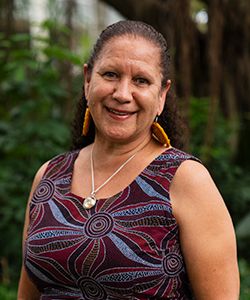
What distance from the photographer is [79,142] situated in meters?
2.68

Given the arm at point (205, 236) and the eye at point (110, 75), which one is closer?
the arm at point (205, 236)

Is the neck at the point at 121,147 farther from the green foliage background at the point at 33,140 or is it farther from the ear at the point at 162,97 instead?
the green foliage background at the point at 33,140

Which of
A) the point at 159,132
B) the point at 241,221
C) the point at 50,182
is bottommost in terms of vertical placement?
the point at 241,221

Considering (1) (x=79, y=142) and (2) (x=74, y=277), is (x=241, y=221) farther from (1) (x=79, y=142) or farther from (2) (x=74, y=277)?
(2) (x=74, y=277)

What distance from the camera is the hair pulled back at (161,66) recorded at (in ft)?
7.54

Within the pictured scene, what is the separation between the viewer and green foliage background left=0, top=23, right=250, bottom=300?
16.4 feet

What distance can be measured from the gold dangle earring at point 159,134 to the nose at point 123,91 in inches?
7.7

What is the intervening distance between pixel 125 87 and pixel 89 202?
1.22 ft

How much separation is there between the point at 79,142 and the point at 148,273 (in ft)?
2.29

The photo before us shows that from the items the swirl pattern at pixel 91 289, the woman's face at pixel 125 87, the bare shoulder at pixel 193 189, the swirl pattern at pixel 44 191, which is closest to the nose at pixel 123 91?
the woman's face at pixel 125 87

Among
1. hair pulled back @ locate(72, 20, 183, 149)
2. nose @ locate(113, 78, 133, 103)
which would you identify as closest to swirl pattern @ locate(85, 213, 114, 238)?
nose @ locate(113, 78, 133, 103)

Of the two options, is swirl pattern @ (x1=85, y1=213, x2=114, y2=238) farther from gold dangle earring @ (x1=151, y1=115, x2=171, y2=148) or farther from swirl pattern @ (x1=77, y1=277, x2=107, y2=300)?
gold dangle earring @ (x1=151, y1=115, x2=171, y2=148)

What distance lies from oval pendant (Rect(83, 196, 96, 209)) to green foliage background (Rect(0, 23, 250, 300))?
8.12 feet

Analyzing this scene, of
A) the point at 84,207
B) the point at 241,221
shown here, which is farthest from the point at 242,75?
the point at 84,207
